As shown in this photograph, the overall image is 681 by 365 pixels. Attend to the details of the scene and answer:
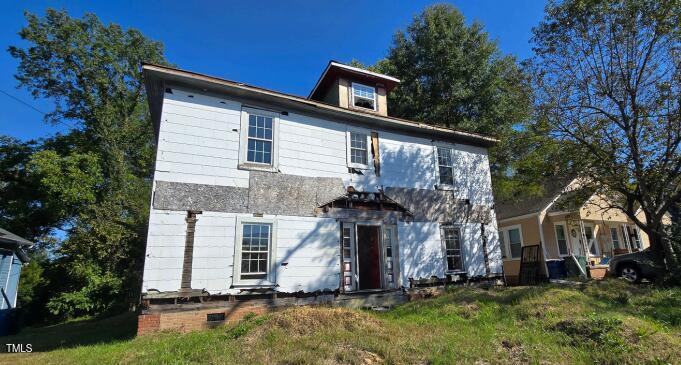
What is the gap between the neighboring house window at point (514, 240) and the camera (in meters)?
20.0

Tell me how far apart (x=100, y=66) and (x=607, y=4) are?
29.2 meters

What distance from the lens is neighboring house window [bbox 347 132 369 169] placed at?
12.6 meters

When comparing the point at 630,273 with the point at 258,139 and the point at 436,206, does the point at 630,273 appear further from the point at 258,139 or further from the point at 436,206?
the point at 258,139

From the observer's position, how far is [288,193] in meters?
11.0

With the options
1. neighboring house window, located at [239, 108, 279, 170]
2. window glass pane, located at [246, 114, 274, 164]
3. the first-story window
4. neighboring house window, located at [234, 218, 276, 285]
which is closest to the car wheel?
neighboring house window, located at [234, 218, 276, 285]

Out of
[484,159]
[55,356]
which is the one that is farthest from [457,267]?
[55,356]

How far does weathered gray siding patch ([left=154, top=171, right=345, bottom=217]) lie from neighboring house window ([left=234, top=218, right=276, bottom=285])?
429 mm

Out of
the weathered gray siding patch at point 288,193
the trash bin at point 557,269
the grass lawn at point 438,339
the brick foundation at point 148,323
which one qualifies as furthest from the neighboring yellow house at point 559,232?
the brick foundation at point 148,323

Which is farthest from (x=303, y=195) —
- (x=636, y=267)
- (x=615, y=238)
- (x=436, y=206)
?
(x=615, y=238)

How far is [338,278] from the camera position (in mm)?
11148

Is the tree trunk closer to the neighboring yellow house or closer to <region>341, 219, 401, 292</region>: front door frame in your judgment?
the neighboring yellow house

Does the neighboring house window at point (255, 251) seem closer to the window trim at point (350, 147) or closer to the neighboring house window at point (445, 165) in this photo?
the window trim at point (350, 147)

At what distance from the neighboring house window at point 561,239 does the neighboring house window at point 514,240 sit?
181cm

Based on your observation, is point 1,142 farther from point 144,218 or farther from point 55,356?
point 55,356
